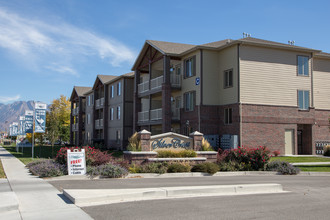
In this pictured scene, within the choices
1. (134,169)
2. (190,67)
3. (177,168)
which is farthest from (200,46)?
(134,169)

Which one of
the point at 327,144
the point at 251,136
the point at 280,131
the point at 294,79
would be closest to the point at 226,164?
the point at 251,136

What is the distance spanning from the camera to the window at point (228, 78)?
29344 mm

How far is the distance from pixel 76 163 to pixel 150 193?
6647 mm

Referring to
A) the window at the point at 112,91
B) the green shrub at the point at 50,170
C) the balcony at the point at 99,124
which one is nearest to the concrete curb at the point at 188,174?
the green shrub at the point at 50,170

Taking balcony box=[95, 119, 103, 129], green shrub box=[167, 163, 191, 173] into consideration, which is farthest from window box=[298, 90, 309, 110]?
balcony box=[95, 119, 103, 129]

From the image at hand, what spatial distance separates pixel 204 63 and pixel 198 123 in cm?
500

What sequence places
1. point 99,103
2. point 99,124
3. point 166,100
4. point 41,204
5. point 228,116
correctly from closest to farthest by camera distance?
point 41,204 → point 228,116 → point 166,100 → point 99,124 → point 99,103

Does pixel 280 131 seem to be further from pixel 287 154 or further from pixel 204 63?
pixel 204 63

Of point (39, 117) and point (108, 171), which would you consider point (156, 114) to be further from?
point (108, 171)

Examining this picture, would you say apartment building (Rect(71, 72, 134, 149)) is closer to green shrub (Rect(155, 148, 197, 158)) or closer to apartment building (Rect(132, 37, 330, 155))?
apartment building (Rect(132, 37, 330, 155))

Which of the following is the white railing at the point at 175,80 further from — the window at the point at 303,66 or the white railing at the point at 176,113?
the window at the point at 303,66

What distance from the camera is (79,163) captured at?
16266 millimetres

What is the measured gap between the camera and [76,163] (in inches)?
A: 639

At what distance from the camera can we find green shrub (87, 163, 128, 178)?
1575 cm
